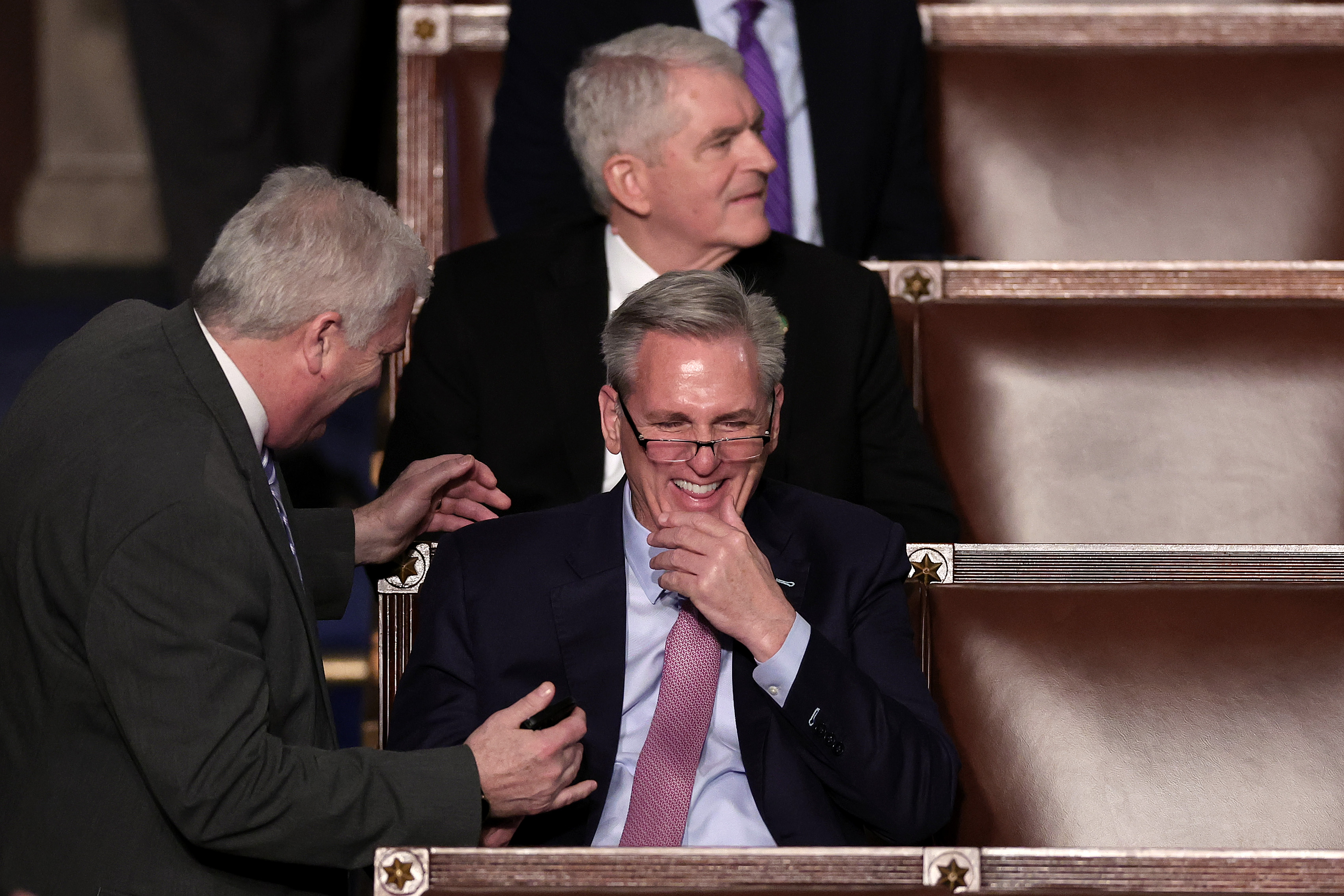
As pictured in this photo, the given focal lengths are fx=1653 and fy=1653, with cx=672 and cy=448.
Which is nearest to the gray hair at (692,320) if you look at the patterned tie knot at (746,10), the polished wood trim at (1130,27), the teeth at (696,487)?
the teeth at (696,487)

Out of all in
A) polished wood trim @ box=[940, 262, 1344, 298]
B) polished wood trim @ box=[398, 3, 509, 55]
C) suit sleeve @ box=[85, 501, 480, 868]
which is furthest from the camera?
polished wood trim @ box=[398, 3, 509, 55]

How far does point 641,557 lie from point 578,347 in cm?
61

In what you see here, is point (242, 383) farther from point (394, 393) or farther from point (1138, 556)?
point (1138, 556)

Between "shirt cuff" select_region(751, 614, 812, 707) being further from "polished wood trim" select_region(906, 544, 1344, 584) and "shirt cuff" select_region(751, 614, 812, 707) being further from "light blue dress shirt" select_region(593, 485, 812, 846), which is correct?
"polished wood trim" select_region(906, 544, 1344, 584)

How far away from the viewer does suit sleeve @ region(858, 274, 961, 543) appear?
2.16 meters

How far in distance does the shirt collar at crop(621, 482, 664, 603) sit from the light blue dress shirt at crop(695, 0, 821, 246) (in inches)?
41.5

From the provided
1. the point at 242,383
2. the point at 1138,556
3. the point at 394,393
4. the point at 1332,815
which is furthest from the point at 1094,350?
the point at 242,383

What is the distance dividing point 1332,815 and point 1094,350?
75cm

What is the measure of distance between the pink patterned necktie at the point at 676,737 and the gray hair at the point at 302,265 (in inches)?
18.1

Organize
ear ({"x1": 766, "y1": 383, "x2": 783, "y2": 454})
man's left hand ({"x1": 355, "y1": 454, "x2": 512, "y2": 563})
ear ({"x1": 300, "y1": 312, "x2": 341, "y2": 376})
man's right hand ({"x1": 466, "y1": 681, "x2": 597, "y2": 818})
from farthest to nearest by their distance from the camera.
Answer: man's left hand ({"x1": 355, "y1": 454, "x2": 512, "y2": 563}) → ear ({"x1": 766, "y1": 383, "x2": 783, "y2": 454}) → ear ({"x1": 300, "y1": 312, "x2": 341, "y2": 376}) → man's right hand ({"x1": 466, "y1": 681, "x2": 597, "y2": 818})

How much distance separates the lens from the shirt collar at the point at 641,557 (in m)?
1.76

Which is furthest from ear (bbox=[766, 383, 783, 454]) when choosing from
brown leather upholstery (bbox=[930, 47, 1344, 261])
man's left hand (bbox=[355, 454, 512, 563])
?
brown leather upholstery (bbox=[930, 47, 1344, 261])

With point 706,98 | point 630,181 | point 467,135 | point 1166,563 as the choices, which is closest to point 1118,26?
point 706,98

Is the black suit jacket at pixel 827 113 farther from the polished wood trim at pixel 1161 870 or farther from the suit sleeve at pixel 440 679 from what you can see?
the polished wood trim at pixel 1161 870
